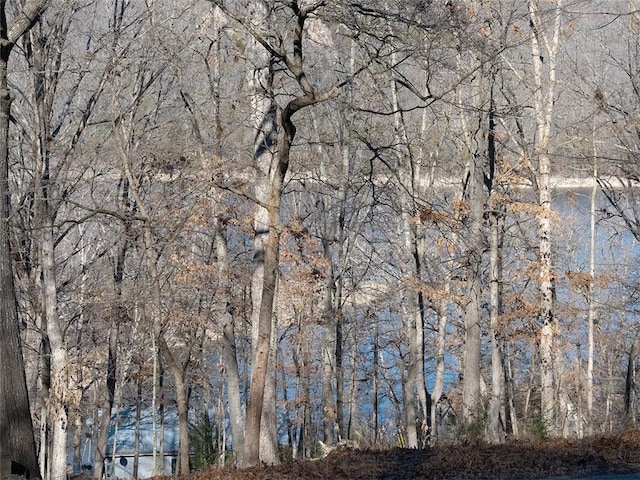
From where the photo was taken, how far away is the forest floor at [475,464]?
8664 millimetres

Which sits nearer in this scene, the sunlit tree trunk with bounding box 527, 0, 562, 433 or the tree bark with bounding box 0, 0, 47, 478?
the tree bark with bounding box 0, 0, 47, 478

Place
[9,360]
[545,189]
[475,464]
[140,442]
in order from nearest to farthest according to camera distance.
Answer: [475,464]
[9,360]
[545,189]
[140,442]

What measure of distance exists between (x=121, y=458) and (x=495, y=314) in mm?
23511

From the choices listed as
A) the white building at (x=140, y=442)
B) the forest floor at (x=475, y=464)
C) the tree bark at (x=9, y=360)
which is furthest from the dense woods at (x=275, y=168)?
the white building at (x=140, y=442)

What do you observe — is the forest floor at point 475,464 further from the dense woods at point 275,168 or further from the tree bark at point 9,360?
the tree bark at point 9,360

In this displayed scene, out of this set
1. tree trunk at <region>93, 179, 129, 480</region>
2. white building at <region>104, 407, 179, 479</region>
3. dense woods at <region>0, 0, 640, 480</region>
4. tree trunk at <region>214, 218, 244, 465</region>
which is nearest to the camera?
dense woods at <region>0, 0, 640, 480</region>

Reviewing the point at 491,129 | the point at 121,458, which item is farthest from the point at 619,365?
the point at 121,458

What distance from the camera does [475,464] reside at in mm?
9023

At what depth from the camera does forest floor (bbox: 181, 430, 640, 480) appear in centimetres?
866

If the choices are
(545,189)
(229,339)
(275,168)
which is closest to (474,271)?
(545,189)

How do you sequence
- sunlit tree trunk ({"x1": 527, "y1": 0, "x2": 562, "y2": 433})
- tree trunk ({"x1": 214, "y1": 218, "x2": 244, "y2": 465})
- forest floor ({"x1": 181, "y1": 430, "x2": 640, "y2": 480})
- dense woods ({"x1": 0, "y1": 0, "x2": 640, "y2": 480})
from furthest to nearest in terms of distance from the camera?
tree trunk ({"x1": 214, "y1": 218, "x2": 244, "y2": 465})
sunlit tree trunk ({"x1": 527, "y1": 0, "x2": 562, "y2": 433})
dense woods ({"x1": 0, "y1": 0, "x2": 640, "y2": 480})
forest floor ({"x1": 181, "y1": 430, "x2": 640, "y2": 480})

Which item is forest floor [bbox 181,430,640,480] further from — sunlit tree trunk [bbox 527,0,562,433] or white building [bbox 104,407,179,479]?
white building [bbox 104,407,179,479]

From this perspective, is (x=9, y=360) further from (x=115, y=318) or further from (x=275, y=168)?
(x=115, y=318)

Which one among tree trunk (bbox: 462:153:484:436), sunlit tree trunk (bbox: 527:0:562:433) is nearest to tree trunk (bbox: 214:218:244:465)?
tree trunk (bbox: 462:153:484:436)
